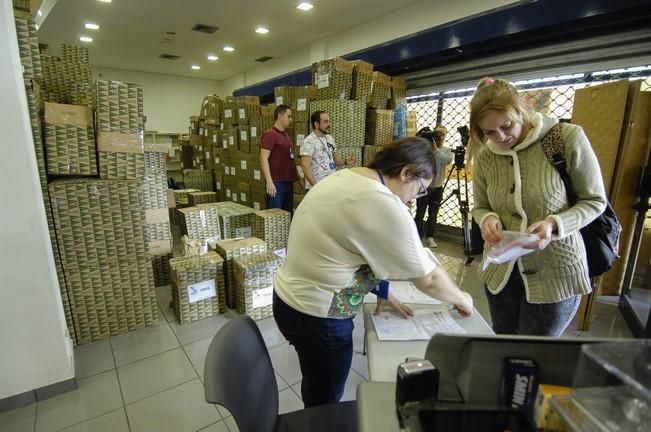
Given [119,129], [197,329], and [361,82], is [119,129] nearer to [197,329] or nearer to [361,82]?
[197,329]

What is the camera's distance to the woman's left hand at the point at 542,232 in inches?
38.5

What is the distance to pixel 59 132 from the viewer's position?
1904 mm

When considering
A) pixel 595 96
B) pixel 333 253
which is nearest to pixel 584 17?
pixel 595 96

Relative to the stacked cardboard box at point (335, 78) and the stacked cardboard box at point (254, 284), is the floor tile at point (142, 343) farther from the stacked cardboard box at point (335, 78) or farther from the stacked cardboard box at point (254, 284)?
the stacked cardboard box at point (335, 78)

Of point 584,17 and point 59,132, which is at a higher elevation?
point 584,17

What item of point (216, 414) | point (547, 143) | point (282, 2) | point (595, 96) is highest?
point (282, 2)

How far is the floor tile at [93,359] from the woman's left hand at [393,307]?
1.68 meters

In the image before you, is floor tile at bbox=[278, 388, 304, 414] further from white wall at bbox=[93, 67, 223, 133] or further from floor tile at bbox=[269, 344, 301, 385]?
white wall at bbox=[93, 67, 223, 133]

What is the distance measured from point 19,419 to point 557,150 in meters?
2.51

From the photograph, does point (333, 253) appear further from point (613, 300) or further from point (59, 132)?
point (613, 300)

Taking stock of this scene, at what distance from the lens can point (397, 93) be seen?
13.5 ft

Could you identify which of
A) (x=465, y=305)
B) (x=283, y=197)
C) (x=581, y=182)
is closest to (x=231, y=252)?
(x=283, y=197)

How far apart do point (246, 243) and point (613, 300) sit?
3.08 m

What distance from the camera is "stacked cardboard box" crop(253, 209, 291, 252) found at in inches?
120
